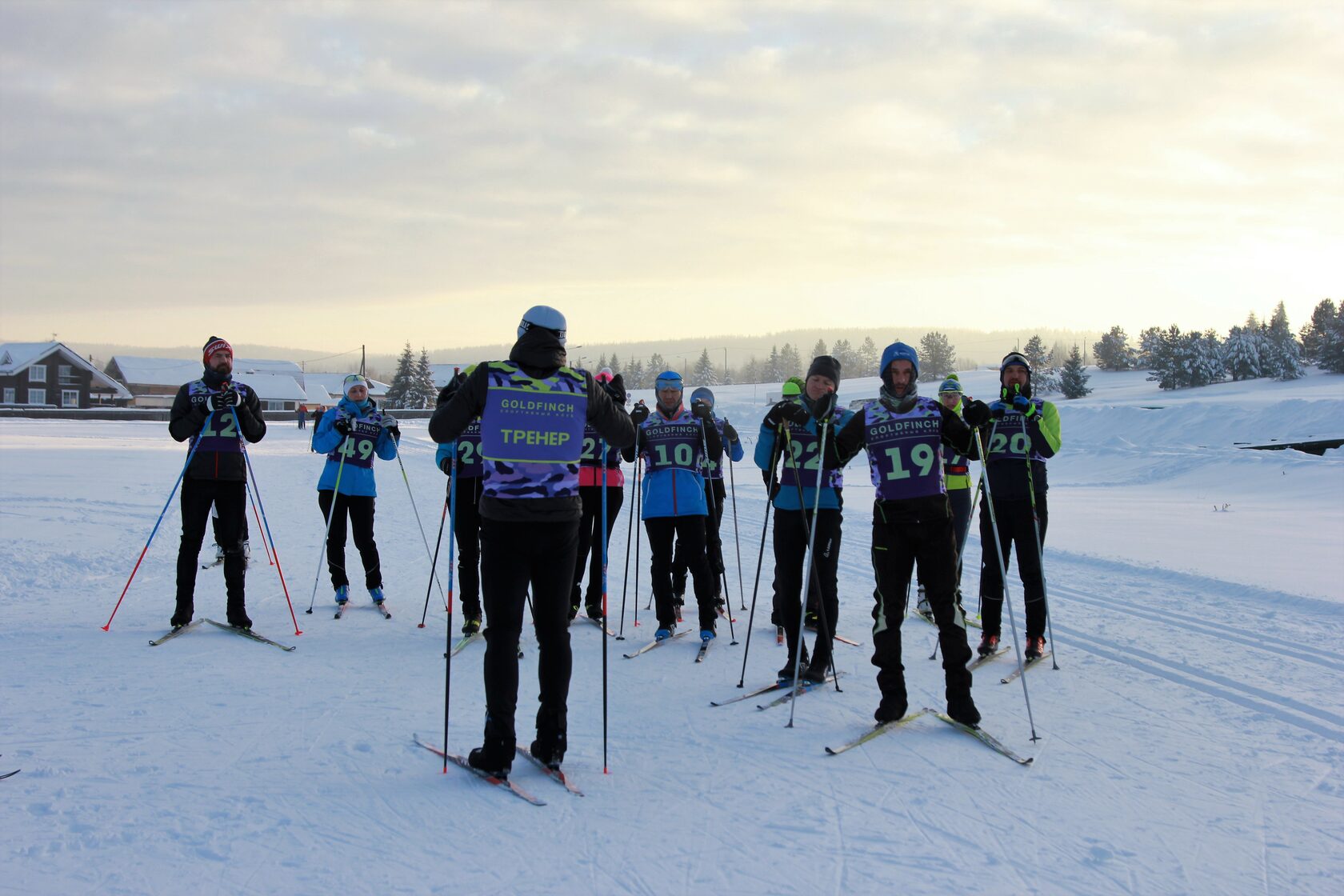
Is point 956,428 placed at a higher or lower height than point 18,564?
higher

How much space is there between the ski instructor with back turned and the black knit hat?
1.91 metres

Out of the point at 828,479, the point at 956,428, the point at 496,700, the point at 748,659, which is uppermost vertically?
the point at 956,428

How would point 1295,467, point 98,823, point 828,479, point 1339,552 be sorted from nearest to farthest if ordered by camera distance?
point 98,823
point 828,479
point 1339,552
point 1295,467

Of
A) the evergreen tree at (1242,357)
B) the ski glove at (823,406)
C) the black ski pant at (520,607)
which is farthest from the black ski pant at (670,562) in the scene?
the evergreen tree at (1242,357)

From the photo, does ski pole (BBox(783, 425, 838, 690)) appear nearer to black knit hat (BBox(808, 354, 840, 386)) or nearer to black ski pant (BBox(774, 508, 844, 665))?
black ski pant (BBox(774, 508, 844, 665))

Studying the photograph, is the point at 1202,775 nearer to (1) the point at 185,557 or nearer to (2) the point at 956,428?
(2) the point at 956,428

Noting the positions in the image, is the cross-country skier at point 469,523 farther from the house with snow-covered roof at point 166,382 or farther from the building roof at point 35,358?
the house with snow-covered roof at point 166,382

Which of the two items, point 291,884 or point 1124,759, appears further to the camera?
point 1124,759

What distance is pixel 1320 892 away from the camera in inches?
131

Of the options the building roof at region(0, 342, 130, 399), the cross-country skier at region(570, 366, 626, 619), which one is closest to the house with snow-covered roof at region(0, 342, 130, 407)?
the building roof at region(0, 342, 130, 399)

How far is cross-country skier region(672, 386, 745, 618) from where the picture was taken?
7.54 meters

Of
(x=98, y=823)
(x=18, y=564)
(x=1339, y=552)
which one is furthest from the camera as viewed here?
(x=1339, y=552)

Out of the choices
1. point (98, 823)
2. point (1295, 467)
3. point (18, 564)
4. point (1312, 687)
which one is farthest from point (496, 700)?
point (1295, 467)

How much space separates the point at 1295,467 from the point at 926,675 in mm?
18460
